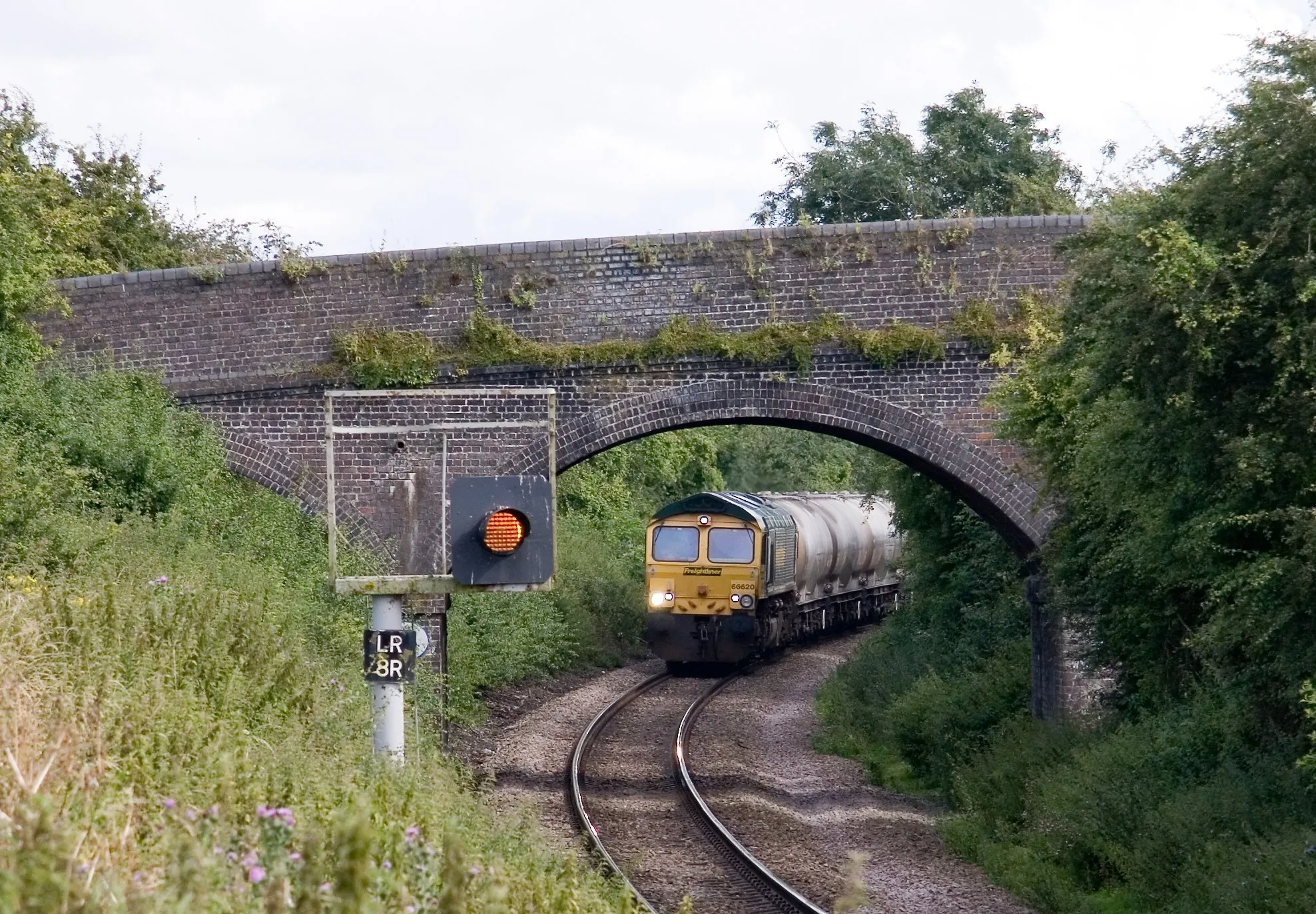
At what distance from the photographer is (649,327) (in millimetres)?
15797

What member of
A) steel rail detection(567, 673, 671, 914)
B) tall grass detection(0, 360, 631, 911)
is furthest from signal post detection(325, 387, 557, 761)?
steel rail detection(567, 673, 671, 914)

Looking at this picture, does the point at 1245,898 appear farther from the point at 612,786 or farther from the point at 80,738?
the point at 612,786

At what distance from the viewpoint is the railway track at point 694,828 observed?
1062 centimetres

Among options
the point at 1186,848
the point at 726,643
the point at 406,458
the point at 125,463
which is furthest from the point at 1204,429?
the point at 726,643

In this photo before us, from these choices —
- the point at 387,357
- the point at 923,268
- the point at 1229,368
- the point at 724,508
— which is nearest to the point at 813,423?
the point at 923,268

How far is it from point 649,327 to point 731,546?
8416mm

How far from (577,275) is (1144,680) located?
694cm

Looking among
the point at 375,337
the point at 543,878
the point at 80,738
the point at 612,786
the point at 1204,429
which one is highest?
the point at 375,337

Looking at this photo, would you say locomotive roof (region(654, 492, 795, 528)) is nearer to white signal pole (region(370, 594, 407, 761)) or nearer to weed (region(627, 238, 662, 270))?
weed (region(627, 238, 662, 270))

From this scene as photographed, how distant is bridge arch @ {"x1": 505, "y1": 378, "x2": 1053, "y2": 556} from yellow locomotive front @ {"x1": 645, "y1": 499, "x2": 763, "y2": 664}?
7800 mm

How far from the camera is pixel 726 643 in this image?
23.7 metres

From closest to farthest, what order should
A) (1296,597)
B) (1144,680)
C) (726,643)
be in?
(1296,597) < (1144,680) < (726,643)

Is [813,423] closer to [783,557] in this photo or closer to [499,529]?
[783,557]

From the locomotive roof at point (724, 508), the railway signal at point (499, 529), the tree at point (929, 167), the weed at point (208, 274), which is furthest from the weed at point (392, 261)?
the tree at point (929, 167)
